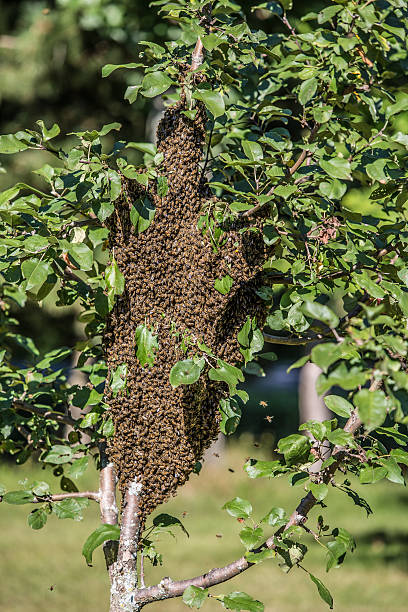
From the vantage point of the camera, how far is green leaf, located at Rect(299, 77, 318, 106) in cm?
182

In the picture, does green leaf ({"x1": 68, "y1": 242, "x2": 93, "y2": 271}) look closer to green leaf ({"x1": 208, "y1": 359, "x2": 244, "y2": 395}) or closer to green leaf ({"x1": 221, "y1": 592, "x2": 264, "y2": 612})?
green leaf ({"x1": 208, "y1": 359, "x2": 244, "y2": 395})

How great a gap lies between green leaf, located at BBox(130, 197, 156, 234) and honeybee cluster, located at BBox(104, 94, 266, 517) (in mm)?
36

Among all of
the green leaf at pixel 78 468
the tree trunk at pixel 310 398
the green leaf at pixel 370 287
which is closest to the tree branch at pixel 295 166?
the green leaf at pixel 370 287

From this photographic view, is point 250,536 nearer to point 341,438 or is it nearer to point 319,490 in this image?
point 319,490

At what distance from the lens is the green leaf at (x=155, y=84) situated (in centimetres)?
168

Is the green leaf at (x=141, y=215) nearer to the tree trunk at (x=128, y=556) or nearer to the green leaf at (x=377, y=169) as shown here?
the green leaf at (x=377, y=169)

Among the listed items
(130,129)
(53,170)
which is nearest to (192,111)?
(53,170)

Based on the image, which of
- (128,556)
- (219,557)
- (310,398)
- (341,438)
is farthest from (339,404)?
(310,398)

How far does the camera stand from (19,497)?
1.93m

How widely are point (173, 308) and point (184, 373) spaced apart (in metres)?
0.30

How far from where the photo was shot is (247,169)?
6.89 feet

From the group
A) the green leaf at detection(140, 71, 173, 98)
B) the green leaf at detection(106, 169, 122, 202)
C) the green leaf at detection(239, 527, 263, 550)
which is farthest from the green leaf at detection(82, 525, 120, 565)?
the green leaf at detection(140, 71, 173, 98)

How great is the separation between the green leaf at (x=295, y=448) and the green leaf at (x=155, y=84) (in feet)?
2.88

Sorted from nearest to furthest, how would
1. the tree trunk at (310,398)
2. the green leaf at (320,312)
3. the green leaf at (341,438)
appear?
the green leaf at (320,312)
the green leaf at (341,438)
the tree trunk at (310,398)
